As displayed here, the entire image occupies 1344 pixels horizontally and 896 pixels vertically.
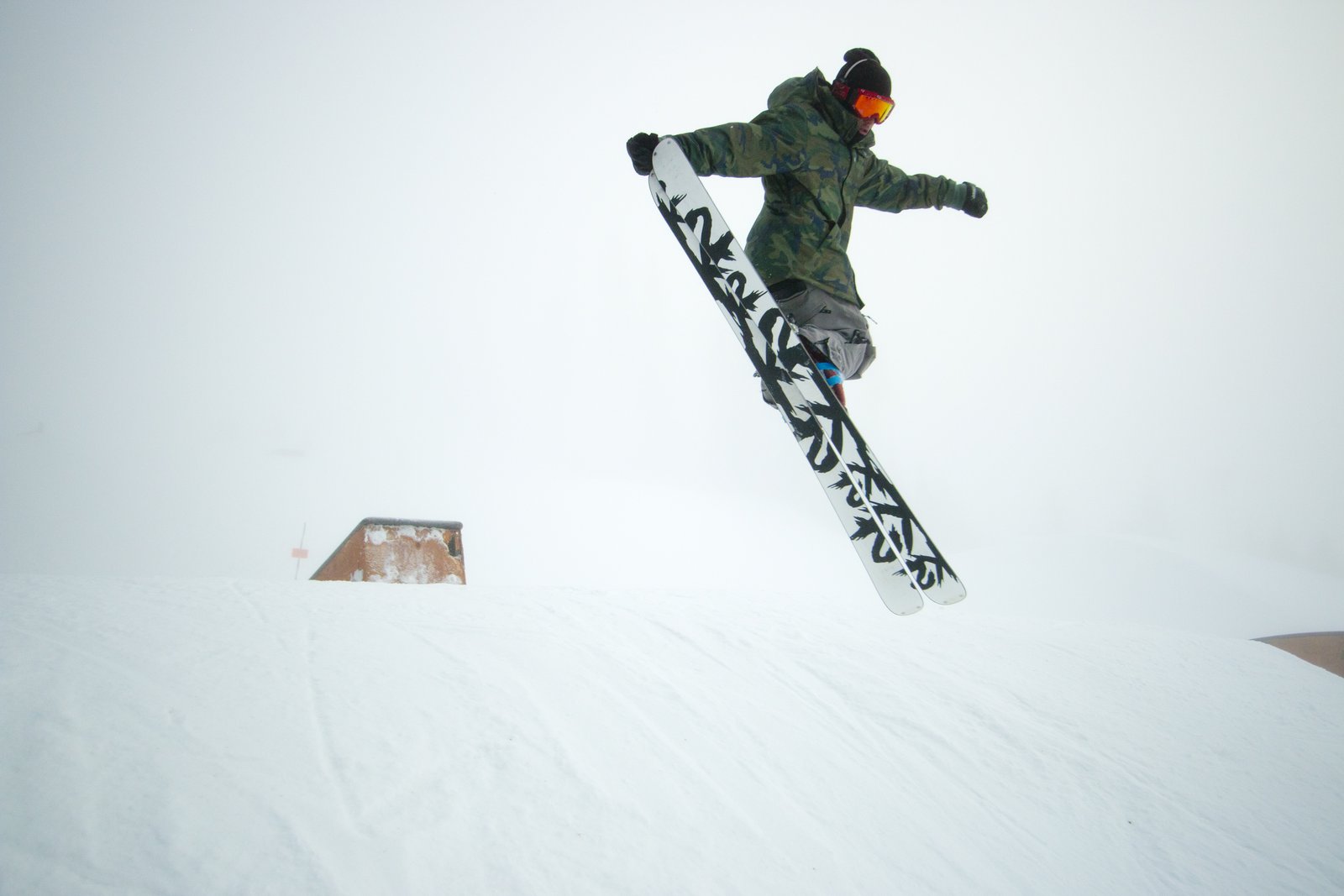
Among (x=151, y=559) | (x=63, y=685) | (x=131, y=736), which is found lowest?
(x=131, y=736)

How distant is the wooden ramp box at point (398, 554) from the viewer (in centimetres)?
496

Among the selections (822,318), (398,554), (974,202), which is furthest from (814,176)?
(398,554)

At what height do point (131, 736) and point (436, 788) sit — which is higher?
point (131, 736)

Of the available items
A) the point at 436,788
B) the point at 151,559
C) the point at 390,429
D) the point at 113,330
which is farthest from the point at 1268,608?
the point at 113,330

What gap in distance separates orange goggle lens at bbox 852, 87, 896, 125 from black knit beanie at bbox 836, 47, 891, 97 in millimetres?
17

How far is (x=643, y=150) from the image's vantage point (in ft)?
9.16

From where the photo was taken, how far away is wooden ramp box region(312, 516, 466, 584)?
4.96 metres

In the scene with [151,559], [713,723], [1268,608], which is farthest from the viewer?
[1268,608]

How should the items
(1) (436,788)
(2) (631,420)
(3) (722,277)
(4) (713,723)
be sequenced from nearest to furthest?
1. (1) (436,788)
2. (4) (713,723)
3. (3) (722,277)
4. (2) (631,420)

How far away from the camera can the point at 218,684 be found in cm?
237

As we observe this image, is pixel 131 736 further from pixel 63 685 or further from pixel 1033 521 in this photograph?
pixel 1033 521

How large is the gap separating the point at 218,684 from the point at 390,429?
44.5 meters

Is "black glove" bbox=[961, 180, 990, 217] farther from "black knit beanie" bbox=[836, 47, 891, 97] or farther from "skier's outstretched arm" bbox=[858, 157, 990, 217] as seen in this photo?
"black knit beanie" bbox=[836, 47, 891, 97]

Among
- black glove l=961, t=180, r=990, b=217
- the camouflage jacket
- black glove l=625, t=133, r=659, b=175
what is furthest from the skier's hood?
black glove l=961, t=180, r=990, b=217
